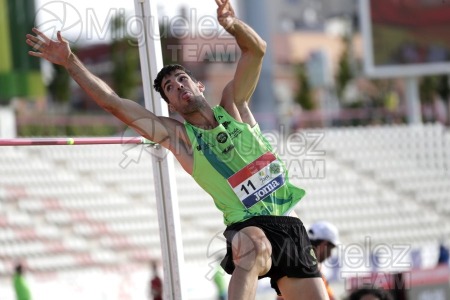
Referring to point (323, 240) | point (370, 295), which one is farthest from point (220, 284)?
point (370, 295)

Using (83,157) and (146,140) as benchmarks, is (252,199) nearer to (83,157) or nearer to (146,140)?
(146,140)

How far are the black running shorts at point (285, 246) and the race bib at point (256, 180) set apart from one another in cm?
11

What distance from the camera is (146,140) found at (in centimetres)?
524

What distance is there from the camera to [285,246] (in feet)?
15.3

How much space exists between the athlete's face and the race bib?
1.39ft

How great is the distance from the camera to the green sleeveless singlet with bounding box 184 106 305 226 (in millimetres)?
4703

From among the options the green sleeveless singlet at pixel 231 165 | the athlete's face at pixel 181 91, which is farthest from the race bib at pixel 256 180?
the athlete's face at pixel 181 91

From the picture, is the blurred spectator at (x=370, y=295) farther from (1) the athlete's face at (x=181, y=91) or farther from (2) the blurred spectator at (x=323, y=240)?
(1) the athlete's face at (x=181, y=91)

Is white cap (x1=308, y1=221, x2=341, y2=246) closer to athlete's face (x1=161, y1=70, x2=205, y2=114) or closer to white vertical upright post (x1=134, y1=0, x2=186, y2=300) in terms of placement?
white vertical upright post (x1=134, y1=0, x2=186, y2=300)

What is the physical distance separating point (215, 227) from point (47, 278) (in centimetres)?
415

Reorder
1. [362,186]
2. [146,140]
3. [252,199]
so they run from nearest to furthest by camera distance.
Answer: [252,199], [146,140], [362,186]

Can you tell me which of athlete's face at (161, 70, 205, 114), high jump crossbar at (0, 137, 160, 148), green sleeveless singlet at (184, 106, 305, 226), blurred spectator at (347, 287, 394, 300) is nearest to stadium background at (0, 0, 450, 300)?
blurred spectator at (347, 287, 394, 300)

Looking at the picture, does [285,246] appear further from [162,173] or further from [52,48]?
[52,48]

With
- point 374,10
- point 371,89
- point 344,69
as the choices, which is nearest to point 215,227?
point 374,10
